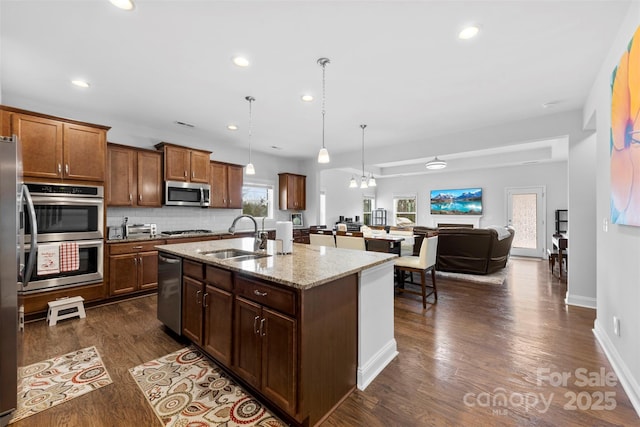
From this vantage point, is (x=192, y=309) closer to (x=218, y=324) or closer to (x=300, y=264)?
(x=218, y=324)

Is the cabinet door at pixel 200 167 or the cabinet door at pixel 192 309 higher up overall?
the cabinet door at pixel 200 167

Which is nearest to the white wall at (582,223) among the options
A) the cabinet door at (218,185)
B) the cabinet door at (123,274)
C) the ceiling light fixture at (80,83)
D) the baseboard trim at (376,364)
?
the baseboard trim at (376,364)

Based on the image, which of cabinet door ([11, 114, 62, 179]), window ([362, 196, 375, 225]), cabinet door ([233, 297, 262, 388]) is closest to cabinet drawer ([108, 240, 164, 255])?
cabinet door ([11, 114, 62, 179])

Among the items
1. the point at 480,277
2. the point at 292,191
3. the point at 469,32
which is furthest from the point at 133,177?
the point at 480,277

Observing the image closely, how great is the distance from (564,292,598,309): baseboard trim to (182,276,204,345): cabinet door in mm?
4490

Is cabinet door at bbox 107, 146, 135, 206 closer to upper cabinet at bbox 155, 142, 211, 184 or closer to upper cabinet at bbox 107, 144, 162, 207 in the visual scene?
upper cabinet at bbox 107, 144, 162, 207

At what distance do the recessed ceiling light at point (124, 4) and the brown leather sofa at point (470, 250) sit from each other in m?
4.76

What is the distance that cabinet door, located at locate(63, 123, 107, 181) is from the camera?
328 cm

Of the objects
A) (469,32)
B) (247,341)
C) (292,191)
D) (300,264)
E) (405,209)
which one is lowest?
(247,341)

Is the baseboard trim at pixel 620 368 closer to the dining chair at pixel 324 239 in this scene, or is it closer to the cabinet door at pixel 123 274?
the dining chair at pixel 324 239

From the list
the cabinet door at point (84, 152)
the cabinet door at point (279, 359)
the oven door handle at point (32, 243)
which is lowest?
the cabinet door at point (279, 359)

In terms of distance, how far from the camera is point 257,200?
6.34m

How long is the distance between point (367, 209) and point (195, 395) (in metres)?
8.71

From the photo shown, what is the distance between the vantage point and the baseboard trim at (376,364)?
76.5 inches
